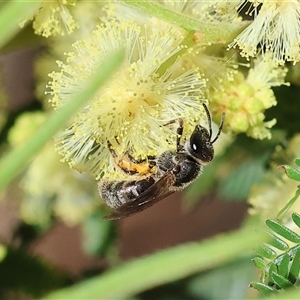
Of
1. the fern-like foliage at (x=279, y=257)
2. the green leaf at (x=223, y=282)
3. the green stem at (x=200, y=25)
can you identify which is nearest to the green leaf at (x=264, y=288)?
the fern-like foliage at (x=279, y=257)

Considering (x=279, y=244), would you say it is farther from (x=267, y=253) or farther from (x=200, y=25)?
(x=200, y=25)

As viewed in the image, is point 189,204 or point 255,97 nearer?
point 255,97

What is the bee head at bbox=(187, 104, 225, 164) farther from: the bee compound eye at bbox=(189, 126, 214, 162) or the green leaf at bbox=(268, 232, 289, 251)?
the green leaf at bbox=(268, 232, 289, 251)

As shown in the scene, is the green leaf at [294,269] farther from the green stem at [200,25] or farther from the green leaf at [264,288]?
the green stem at [200,25]

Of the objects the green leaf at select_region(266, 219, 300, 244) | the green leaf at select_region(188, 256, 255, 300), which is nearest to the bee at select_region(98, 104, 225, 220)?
the green leaf at select_region(266, 219, 300, 244)

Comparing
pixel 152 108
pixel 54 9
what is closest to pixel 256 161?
pixel 152 108

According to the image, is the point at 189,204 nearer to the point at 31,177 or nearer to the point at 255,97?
the point at 31,177
